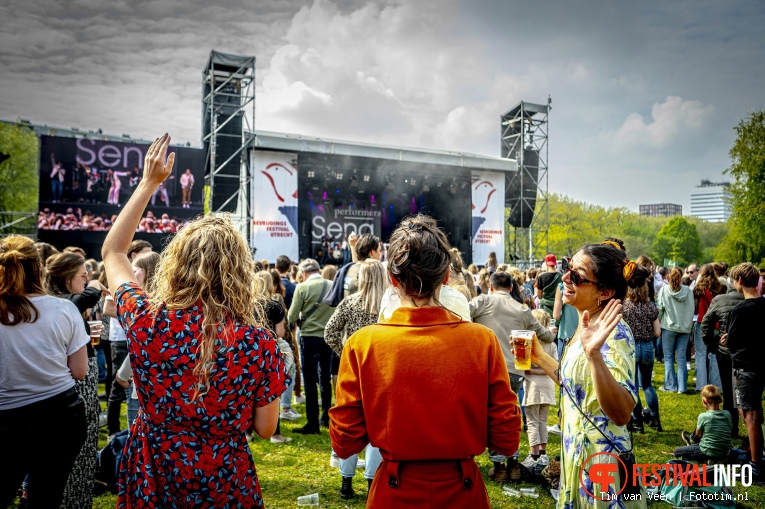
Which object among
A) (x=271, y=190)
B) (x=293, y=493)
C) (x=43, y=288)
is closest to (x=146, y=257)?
(x=43, y=288)

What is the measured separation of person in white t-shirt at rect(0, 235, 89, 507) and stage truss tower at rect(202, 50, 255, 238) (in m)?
12.9

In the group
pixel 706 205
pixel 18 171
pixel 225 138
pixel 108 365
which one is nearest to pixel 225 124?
pixel 225 138

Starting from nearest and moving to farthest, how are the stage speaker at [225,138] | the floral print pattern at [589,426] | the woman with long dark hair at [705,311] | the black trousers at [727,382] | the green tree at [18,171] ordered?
the floral print pattern at [589,426] < the black trousers at [727,382] < the woman with long dark hair at [705,311] < the stage speaker at [225,138] < the green tree at [18,171]

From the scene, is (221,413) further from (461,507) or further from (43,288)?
(43,288)

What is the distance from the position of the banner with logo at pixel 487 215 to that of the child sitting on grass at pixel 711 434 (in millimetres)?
15840

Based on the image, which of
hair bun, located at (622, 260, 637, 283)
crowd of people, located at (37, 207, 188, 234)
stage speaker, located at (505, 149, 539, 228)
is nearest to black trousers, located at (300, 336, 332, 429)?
hair bun, located at (622, 260, 637, 283)

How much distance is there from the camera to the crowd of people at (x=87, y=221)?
14508mm

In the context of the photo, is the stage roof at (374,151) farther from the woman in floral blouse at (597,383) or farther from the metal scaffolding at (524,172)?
the woman in floral blouse at (597,383)

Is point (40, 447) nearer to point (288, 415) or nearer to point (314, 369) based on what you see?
→ point (314, 369)

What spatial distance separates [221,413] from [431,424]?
28.0 inches

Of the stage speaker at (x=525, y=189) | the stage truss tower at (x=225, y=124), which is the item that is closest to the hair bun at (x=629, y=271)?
the stage truss tower at (x=225, y=124)

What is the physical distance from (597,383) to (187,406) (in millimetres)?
1450

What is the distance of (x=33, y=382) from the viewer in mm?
2545

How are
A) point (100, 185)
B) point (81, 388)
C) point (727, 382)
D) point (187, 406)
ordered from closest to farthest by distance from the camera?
point (187, 406) → point (81, 388) → point (727, 382) → point (100, 185)
